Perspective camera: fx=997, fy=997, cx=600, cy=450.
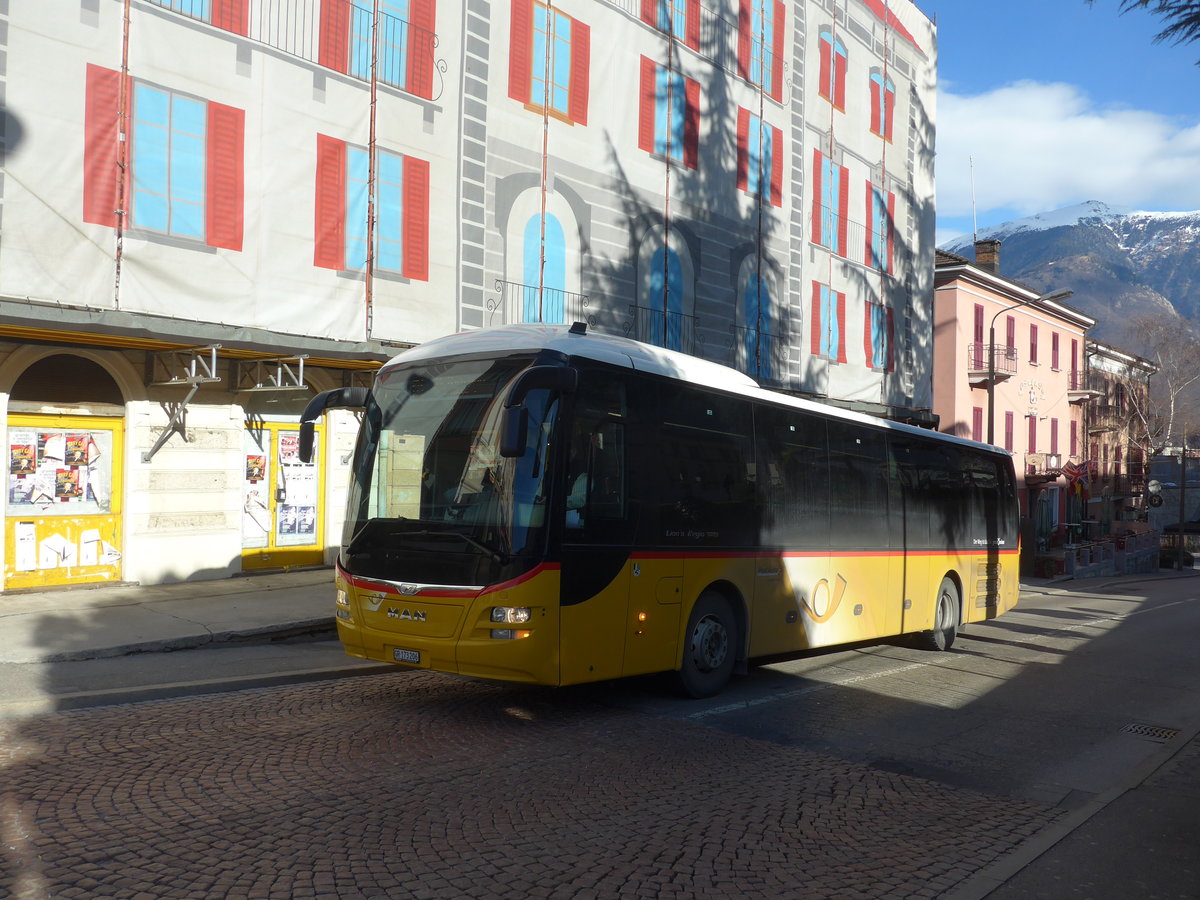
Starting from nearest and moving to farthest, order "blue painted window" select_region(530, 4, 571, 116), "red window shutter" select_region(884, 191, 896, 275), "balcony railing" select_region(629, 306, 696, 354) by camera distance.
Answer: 1. "blue painted window" select_region(530, 4, 571, 116)
2. "balcony railing" select_region(629, 306, 696, 354)
3. "red window shutter" select_region(884, 191, 896, 275)

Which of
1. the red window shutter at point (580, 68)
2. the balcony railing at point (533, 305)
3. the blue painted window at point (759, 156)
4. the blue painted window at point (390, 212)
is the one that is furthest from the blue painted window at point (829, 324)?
the blue painted window at point (390, 212)

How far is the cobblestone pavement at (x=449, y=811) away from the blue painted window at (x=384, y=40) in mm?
11467

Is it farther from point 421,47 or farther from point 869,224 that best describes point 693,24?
point 869,224

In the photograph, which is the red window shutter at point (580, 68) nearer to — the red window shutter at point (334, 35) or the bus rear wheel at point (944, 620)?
the red window shutter at point (334, 35)

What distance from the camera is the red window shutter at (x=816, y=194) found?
2766cm

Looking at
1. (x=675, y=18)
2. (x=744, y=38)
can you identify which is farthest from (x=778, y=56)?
(x=675, y=18)

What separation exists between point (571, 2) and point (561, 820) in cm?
1808

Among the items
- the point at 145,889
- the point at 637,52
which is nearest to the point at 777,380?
the point at 637,52

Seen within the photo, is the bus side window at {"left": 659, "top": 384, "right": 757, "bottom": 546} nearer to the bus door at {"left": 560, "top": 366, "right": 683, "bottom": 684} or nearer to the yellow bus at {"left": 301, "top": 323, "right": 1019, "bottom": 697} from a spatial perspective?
the yellow bus at {"left": 301, "top": 323, "right": 1019, "bottom": 697}

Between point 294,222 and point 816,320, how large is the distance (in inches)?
654

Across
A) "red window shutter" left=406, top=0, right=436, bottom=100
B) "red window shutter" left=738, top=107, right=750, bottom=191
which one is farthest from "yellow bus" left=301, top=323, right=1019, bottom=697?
"red window shutter" left=738, top=107, right=750, bottom=191

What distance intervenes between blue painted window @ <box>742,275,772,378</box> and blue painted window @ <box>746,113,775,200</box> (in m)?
2.33

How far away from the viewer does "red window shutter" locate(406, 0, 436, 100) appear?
658 inches

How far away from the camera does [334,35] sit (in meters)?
15.6
